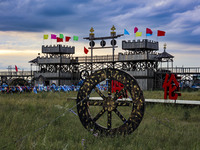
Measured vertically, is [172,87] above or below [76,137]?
above

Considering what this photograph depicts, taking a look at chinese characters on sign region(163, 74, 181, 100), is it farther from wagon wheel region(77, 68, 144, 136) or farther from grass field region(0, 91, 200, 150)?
wagon wheel region(77, 68, 144, 136)

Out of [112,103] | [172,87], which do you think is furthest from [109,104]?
[172,87]

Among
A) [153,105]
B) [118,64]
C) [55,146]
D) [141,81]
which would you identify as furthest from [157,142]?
[118,64]

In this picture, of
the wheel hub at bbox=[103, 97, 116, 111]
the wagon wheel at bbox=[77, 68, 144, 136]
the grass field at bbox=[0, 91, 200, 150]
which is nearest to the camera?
the grass field at bbox=[0, 91, 200, 150]

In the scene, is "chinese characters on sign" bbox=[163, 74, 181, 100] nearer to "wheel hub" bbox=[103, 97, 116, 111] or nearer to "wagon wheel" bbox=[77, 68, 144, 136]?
"wagon wheel" bbox=[77, 68, 144, 136]

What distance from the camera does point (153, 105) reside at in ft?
48.5

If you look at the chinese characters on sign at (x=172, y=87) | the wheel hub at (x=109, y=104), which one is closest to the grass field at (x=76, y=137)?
the wheel hub at (x=109, y=104)

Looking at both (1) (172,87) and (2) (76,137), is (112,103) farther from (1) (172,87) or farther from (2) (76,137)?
(1) (172,87)

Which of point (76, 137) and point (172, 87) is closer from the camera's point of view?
point (76, 137)

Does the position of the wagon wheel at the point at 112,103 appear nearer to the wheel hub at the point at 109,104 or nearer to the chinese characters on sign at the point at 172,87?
the wheel hub at the point at 109,104

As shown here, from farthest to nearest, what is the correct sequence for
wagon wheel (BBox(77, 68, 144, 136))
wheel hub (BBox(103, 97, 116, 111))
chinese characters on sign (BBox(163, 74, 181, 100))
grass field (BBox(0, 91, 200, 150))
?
chinese characters on sign (BBox(163, 74, 181, 100)) → wheel hub (BBox(103, 97, 116, 111)) → wagon wheel (BBox(77, 68, 144, 136)) → grass field (BBox(0, 91, 200, 150))

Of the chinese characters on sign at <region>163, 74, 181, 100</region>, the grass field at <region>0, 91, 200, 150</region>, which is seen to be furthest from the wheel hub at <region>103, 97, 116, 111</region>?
the chinese characters on sign at <region>163, 74, 181, 100</region>

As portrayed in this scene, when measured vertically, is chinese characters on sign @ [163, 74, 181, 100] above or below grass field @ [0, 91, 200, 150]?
above

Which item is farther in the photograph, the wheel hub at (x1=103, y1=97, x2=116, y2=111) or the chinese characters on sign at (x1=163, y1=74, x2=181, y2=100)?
the chinese characters on sign at (x1=163, y1=74, x2=181, y2=100)
